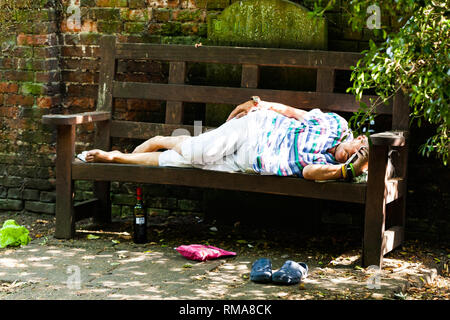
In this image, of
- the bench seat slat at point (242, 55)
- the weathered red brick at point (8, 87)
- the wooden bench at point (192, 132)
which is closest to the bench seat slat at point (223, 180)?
the wooden bench at point (192, 132)

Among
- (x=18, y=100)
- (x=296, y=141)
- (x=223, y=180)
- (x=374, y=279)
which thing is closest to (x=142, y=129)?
(x=223, y=180)

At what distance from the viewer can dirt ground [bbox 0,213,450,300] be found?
373 centimetres

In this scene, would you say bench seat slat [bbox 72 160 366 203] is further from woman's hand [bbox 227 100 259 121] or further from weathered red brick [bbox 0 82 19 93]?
weathered red brick [bbox 0 82 19 93]

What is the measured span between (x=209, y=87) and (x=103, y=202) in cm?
122

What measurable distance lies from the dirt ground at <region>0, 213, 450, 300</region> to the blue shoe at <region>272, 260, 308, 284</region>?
0.14 feet

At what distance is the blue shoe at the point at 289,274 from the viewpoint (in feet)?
12.6

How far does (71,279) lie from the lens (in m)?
3.94

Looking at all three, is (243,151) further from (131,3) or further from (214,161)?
(131,3)

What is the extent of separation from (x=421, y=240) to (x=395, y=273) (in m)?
0.92

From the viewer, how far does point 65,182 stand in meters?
4.81

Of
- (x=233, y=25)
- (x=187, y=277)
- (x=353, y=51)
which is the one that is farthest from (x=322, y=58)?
(x=187, y=277)

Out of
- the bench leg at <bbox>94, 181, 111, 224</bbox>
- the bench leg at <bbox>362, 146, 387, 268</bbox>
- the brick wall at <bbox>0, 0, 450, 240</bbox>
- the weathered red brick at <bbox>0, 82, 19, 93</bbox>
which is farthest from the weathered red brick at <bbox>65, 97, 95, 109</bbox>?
the bench leg at <bbox>362, 146, 387, 268</bbox>

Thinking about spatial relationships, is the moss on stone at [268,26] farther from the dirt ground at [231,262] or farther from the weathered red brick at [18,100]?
the weathered red brick at [18,100]

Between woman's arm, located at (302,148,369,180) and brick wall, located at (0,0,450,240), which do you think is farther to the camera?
brick wall, located at (0,0,450,240)
